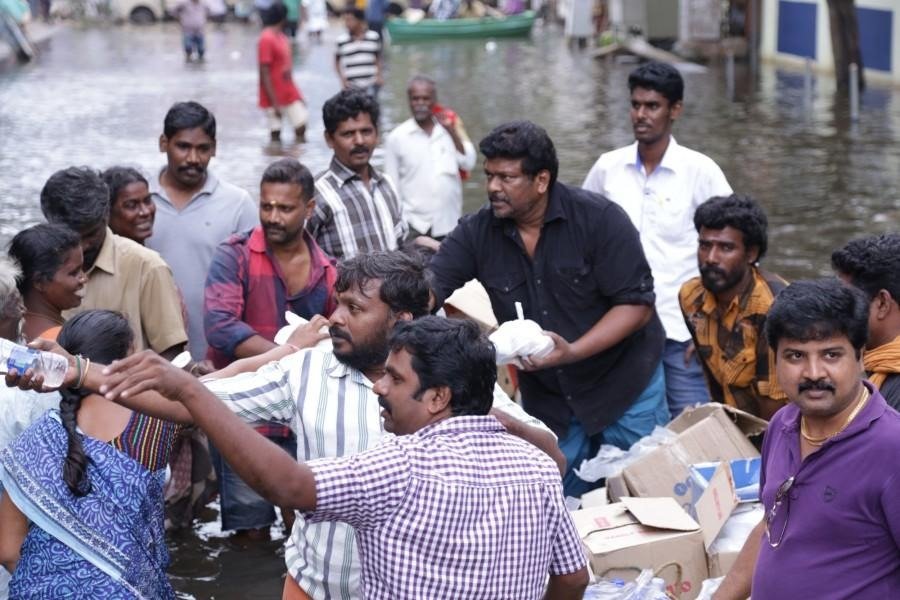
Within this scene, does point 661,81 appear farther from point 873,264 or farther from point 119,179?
point 873,264

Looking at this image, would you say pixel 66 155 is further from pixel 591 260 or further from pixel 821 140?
pixel 591 260

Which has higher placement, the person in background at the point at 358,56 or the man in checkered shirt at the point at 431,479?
the man in checkered shirt at the point at 431,479

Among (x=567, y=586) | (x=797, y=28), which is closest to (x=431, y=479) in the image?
(x=567, y=586)

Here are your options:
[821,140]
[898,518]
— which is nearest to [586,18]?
[821,140]

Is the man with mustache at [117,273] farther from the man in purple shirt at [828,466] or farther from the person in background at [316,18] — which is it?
the person in background at [316,18]

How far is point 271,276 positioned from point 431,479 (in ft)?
8.92

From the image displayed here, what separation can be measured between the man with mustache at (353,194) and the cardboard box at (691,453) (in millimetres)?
1766

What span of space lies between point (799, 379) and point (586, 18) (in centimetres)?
3190

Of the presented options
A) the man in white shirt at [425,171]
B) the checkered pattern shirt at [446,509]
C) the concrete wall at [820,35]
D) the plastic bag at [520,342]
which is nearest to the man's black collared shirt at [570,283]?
the plastic bag at [520,342]

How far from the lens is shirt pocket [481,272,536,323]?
525 cm

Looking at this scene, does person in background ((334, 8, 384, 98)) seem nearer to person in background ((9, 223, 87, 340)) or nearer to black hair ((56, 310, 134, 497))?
person in background ((9, 223, 87, 340))

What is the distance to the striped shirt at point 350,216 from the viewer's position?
6.25m

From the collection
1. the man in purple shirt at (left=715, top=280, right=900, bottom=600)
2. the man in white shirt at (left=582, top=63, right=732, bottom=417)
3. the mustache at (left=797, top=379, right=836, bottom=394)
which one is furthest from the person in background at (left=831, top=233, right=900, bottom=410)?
the man in white shirt at (left=582, top=63, right=732, bottom=417)

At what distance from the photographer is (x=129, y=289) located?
536 cm
